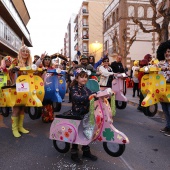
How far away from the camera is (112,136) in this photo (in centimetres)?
317

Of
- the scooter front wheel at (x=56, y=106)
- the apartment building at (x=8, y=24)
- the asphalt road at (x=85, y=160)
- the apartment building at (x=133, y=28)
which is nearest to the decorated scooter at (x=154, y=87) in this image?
the asphalt road at (x=85, y=160)

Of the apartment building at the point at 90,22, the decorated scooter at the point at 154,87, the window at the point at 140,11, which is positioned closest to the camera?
the decorated scooter at the point at 154,87

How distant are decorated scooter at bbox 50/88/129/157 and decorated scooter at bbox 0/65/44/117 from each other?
1077 millimetres

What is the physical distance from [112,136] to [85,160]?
0.65m

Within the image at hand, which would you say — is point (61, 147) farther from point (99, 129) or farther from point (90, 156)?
point (99, 129)

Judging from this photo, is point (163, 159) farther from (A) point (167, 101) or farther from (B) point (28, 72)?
(B) point (28, 72)

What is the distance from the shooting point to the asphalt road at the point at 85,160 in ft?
10.8

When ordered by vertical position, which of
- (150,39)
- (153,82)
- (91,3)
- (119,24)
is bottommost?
(153,82)

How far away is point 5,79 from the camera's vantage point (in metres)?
5.93

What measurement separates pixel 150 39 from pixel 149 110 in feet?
80.1

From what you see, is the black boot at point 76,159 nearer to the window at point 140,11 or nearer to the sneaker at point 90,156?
the sneaker at point 90,156

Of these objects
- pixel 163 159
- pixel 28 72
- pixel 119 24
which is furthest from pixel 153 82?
pixel 119 24

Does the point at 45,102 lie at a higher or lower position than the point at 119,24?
lower

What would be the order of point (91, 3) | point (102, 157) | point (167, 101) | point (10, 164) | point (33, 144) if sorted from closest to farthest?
point (10, 164) < point (102, 157) < point (33, 144) < point (167, 101) < point (91, 3)
